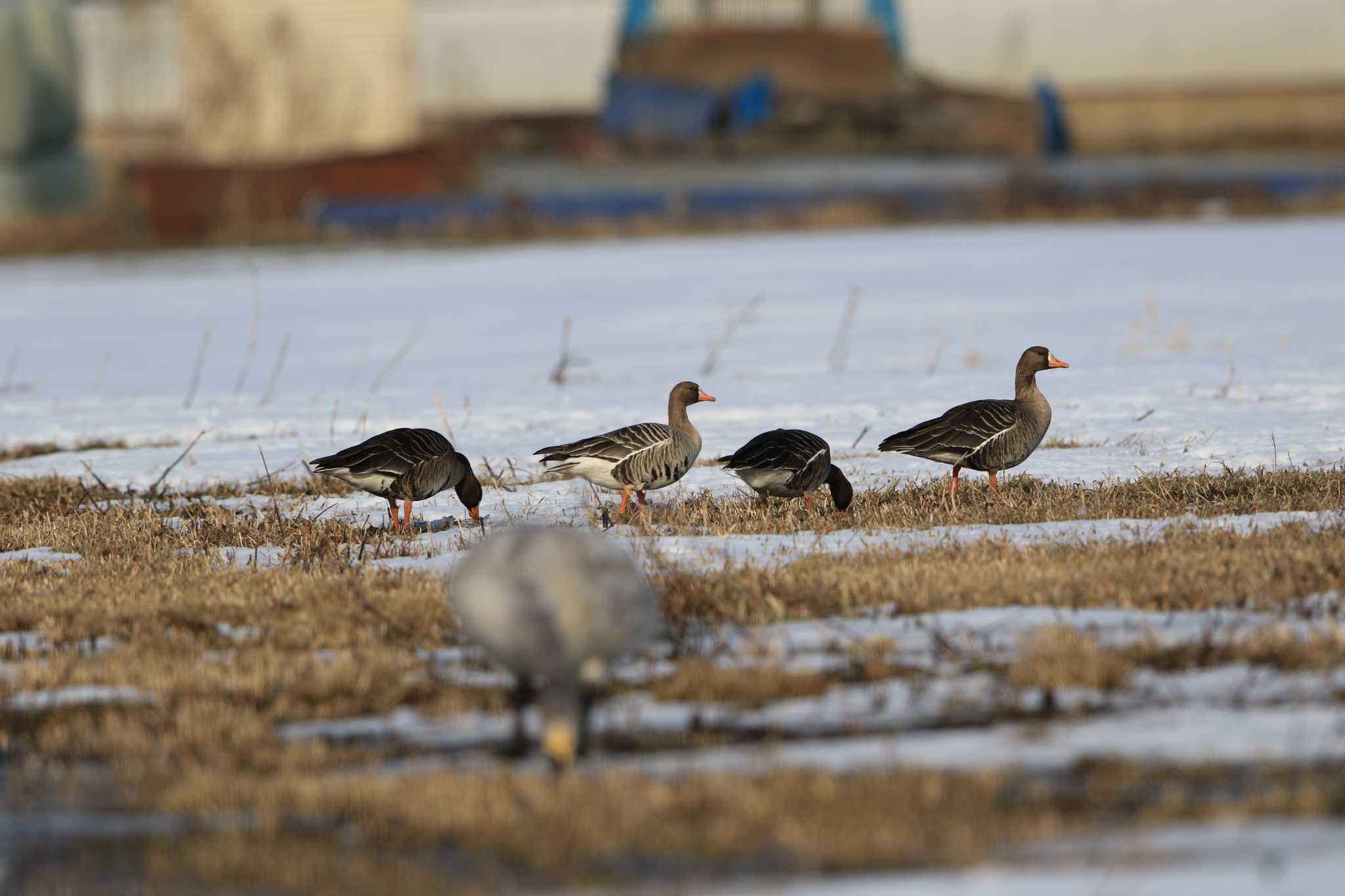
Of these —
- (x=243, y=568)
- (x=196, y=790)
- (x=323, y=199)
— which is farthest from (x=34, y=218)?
(x=196, y=790)

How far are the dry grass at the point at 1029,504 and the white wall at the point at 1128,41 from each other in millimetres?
39764

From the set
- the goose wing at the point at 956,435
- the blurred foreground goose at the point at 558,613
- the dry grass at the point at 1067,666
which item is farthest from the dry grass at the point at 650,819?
the goose wing at the point at 956,435

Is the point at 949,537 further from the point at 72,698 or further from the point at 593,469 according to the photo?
the point at 72,698

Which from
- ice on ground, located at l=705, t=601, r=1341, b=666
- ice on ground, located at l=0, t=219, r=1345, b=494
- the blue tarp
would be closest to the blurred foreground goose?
ice on ground, located at l=705, t=601, r=1341, b=666

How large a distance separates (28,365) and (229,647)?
13779 millimetres

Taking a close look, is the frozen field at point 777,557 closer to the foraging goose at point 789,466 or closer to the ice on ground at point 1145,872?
the ice on ground at point 1145,872

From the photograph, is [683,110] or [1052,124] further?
[1052,124]

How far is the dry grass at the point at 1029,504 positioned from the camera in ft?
31.0

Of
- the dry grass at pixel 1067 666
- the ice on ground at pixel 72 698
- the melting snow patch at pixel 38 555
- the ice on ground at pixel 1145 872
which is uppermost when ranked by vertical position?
the ice on ground at pixel 1145 872

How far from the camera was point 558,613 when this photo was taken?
5.63 m

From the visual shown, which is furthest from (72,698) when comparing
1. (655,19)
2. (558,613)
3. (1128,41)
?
(1128,41)

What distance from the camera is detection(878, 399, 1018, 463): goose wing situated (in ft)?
33.0

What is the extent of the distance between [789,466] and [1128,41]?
43.2 meters

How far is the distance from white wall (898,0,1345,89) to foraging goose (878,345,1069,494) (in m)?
39.8
